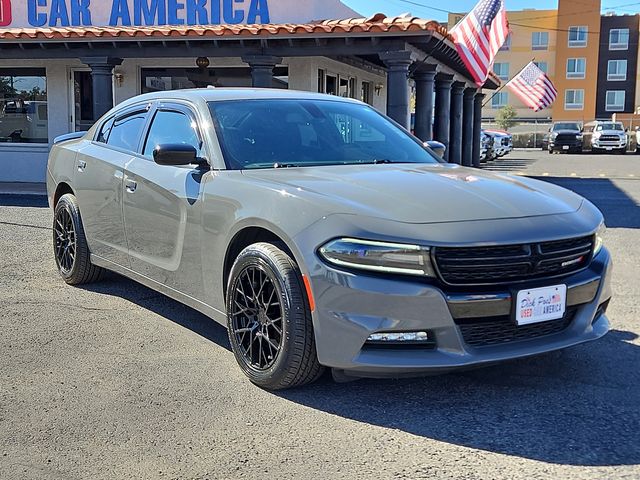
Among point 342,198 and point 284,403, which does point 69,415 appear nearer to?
point 284,403

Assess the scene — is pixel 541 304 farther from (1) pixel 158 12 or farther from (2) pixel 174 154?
(1) pixel 158 12

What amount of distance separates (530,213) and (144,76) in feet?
41.3

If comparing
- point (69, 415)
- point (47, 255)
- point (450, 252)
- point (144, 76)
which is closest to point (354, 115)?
point (450, 252)

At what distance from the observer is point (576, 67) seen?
5966 centimetres

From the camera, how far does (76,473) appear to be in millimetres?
2949

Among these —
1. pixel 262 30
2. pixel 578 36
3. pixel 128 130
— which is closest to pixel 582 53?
pixel 578 36

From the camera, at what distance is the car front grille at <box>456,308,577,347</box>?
3.39 m

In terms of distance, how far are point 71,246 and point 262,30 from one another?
6700 mm

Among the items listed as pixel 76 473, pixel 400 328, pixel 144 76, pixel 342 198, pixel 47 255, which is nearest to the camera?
pixel 76 473

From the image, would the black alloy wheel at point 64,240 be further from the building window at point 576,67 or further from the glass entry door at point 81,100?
the building window at point 576,67

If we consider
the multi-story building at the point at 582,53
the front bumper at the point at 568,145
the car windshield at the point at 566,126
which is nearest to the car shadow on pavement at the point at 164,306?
the front bumper at the point at 568,145

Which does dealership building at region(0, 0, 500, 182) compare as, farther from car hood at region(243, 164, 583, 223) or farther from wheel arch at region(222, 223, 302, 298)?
wheel arch at region(222, 223, 302, 298)

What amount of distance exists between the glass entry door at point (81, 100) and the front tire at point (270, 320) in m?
12.1

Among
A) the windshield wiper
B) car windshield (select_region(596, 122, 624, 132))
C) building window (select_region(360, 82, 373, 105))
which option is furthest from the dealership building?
car windshield (select_region(596, 122, 624, 132))
